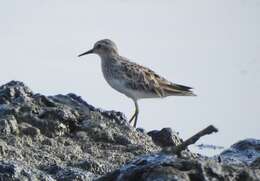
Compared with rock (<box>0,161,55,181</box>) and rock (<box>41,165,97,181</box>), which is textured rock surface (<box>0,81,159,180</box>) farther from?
rock (<box>0,161,55,181</box>)

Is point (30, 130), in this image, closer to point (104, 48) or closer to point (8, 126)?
point (8, 126)

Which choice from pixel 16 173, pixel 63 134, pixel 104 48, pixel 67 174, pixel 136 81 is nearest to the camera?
pixel 16 173

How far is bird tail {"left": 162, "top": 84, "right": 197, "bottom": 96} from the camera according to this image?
15.0 meters

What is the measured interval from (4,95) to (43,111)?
806 mm

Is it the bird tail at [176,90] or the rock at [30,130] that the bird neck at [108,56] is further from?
the rock at [30,130]

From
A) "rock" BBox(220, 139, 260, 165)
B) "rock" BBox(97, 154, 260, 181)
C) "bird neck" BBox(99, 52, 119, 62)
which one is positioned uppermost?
"bird neck" BBox(99, 52, 119, 62)

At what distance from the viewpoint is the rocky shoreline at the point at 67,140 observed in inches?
290

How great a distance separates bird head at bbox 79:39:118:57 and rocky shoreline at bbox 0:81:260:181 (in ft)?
18.1

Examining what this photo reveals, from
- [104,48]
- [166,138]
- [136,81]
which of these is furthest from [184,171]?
[104,48]

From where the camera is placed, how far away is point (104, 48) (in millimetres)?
15992

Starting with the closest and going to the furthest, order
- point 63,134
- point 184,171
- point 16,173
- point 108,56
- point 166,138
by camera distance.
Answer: point 184,171, point 16,173, point 63,134, point 166,138, point 108,56

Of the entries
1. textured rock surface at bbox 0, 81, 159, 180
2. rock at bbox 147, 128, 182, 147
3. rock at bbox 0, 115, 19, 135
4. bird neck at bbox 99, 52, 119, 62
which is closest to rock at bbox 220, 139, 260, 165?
textured rock surface at bbox 0, 81, 159, 180

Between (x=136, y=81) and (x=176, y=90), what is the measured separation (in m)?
0.74

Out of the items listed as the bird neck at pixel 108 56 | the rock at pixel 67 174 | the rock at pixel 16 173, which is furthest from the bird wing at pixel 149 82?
the rock at pixel 16 173
